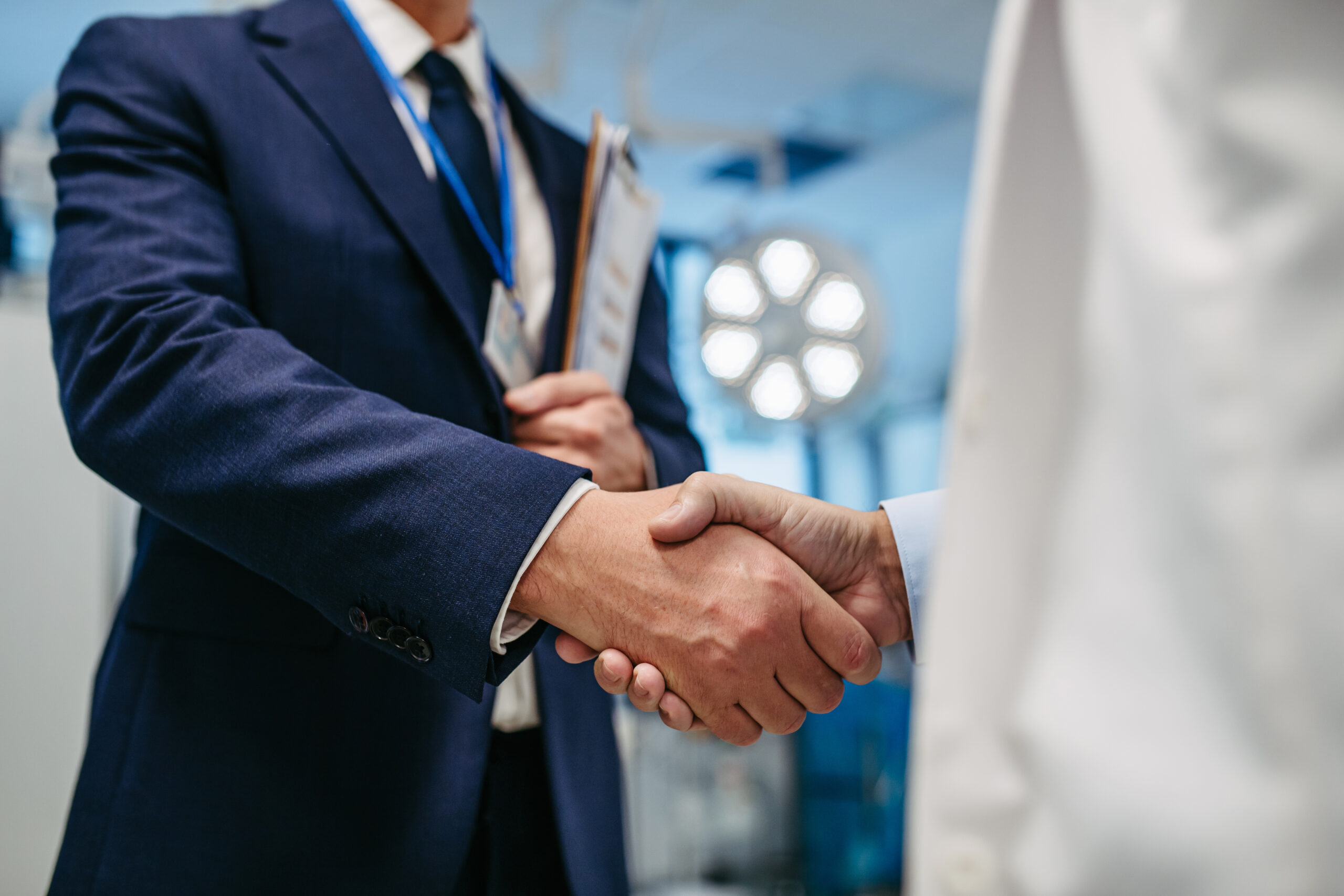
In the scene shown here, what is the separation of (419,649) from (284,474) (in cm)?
17

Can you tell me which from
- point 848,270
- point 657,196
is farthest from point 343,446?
point 848,270

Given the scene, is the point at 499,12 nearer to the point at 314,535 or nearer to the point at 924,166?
the point at 924,166

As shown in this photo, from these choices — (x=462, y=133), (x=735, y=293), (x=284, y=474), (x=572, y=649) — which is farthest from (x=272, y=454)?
(x=735, y=293)

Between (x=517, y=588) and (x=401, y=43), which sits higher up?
(x=401, y=43)

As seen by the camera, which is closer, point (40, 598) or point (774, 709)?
point (774, 709)

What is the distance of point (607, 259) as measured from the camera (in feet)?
3.43

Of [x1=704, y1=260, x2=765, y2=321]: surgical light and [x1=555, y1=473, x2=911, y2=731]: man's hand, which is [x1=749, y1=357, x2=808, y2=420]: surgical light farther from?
[x1=555, y1=473, x2=911, y2=731]: man's hand

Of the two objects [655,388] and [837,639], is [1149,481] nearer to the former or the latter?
[837,639]

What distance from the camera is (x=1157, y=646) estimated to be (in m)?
0.32

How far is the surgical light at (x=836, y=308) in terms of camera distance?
2.78m

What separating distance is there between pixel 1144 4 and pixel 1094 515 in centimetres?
20

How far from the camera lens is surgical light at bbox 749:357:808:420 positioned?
9.30 feet

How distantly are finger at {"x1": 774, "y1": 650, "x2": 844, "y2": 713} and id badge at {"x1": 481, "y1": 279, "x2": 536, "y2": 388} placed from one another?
43cm

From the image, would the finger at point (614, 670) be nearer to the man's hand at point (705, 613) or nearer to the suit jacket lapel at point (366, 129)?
the man's hand at point (705, 613)
